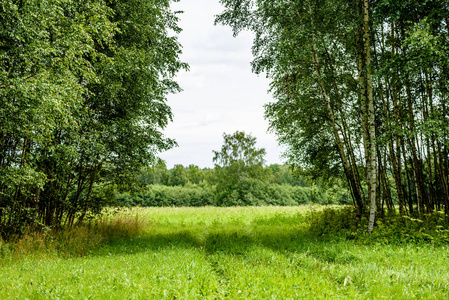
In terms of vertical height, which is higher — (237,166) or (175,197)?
(237,166)

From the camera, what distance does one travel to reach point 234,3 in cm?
1118

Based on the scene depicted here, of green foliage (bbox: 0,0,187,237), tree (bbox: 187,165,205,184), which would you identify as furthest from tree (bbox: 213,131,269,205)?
tree (bbox: 187,165,205,184)

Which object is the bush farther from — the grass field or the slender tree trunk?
the grass field

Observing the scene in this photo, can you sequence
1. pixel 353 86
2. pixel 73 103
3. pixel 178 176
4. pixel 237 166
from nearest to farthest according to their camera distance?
pixel 73 103 → pixel 353 86 → pixel 237 166 → pixel 178 176

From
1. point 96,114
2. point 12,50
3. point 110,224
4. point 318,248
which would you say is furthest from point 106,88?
point 318,248

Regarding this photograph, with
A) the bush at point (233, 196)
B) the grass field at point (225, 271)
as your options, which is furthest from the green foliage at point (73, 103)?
the bush at point (233, 196)

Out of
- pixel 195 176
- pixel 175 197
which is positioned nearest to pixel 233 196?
pixel 175 197

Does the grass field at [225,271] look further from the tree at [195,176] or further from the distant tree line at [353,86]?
the tree at [195,176]

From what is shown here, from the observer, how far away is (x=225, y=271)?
5910 mm

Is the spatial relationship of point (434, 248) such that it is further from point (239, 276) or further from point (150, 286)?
point (150, 286)

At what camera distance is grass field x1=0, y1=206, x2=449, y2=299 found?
4.32 m

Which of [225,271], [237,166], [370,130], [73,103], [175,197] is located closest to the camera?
[225,271]

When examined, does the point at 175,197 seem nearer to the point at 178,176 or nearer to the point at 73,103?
the point at 178,176

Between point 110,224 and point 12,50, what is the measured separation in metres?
8.29
